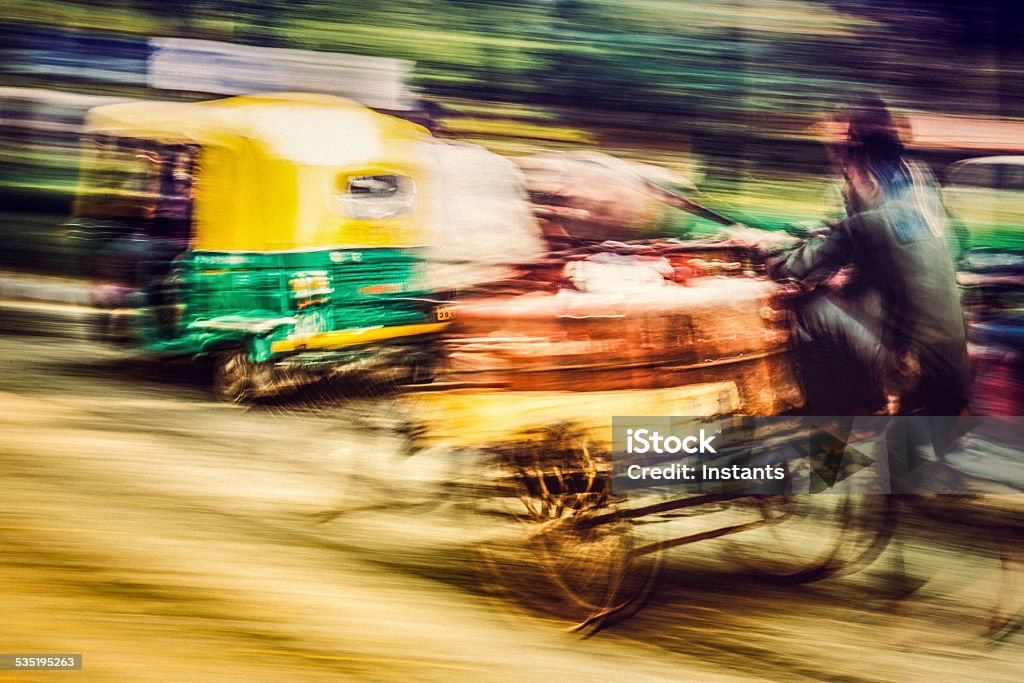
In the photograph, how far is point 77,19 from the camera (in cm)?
220

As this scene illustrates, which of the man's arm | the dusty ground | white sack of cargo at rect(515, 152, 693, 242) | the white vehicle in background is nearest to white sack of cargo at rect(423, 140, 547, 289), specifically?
white sack of cargo at rect(515, 152, 693, 242)

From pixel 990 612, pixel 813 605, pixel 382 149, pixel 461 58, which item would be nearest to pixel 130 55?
pixel 382 149

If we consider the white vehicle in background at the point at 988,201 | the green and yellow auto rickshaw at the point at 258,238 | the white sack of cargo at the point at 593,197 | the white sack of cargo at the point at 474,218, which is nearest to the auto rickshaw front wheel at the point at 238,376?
the green and yellow auto rickshaw at the point at 258,238

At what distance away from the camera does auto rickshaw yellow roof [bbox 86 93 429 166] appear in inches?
85.7

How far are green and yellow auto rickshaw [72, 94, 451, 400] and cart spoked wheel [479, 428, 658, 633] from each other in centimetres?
45

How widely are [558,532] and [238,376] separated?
3.34 ft

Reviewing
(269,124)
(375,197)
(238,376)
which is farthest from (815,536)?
(269,124)

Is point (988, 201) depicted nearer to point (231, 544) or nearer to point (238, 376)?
point (238, 376)

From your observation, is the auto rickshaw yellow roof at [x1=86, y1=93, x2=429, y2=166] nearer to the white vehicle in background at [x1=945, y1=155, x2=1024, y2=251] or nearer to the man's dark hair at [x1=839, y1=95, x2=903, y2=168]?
the man's dark hair at [x1=839, y1=95, x2=903, y2=168]

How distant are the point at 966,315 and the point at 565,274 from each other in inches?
48.5

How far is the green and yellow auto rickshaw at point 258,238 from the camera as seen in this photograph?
7.07 ft

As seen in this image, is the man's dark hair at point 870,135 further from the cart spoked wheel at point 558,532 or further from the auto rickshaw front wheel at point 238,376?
the auto rickshaw front wheel at point 238,376

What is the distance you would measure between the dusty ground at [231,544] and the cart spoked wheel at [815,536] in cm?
47

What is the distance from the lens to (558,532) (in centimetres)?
225
